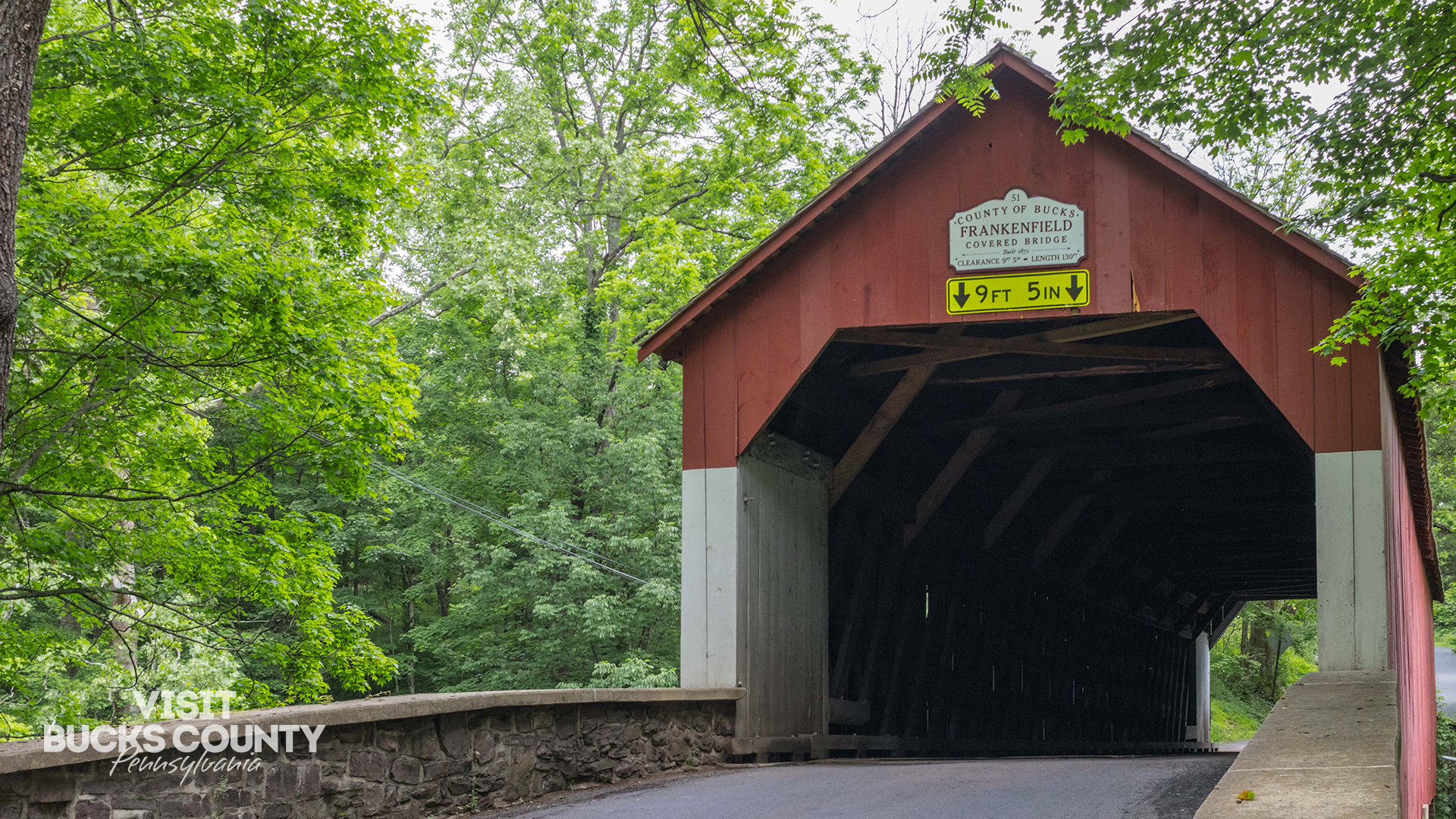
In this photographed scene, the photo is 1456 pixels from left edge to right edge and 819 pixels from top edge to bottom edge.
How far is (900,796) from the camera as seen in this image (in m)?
6.12

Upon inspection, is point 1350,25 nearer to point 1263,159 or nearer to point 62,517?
point 62,517

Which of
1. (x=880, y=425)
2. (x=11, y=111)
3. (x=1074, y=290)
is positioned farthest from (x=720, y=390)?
(x=11, y=111)

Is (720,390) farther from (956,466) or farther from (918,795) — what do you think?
(956,466)

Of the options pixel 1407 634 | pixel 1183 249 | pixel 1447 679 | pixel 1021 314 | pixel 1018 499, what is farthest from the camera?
pixel 1447 679

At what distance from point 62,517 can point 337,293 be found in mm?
3027

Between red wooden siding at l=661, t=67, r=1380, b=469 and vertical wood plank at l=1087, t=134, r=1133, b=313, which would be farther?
vertical wood plank at l=1087, t=134, r=1133, b=313

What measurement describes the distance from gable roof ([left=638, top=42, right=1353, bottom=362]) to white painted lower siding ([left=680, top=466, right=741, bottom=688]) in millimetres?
1116

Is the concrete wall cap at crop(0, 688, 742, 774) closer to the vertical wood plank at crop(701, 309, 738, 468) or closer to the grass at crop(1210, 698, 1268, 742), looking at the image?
the vertical wood plank at crop(701, 309, 738, 468)

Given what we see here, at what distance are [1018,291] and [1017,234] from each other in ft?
1.24

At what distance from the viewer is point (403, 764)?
4.86m

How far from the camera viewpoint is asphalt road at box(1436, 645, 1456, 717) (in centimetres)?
3203

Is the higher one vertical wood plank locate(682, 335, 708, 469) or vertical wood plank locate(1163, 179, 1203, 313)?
vertical wood plank locate(1163, 179, 1203, 313)

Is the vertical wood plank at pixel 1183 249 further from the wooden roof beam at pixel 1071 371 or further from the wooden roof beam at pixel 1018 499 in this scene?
the wooden roof beam at pixel 1018 499

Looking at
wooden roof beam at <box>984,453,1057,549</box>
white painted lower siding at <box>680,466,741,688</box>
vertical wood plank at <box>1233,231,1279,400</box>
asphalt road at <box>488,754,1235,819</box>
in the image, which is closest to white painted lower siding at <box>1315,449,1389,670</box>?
vertical wood plank at <box>1233,231,1279,400</box>
